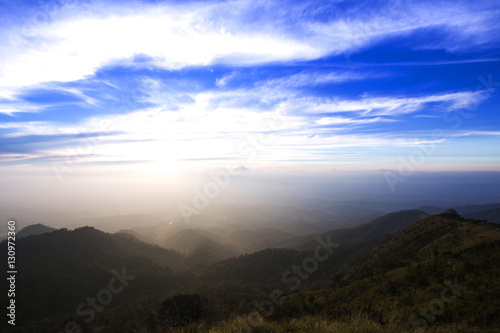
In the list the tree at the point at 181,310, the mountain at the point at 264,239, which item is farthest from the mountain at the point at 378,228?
the tree at the point at 181,310

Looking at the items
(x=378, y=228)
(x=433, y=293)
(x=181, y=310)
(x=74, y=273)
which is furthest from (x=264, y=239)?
(x=433, y=293)

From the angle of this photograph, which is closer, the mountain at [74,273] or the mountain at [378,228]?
the mountain at [74,273]

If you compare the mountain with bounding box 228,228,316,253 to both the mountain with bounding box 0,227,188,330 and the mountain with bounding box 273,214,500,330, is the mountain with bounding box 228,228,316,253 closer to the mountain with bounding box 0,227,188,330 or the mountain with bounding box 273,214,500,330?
the mountain with bounding box 0,227,188,330

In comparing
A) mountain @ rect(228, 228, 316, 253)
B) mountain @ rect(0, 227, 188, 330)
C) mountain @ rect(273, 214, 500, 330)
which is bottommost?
mountain @ rect(228, 228, 316, 253)

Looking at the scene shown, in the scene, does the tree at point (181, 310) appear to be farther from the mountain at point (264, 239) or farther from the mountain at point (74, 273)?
the mountain at point (264, 239)

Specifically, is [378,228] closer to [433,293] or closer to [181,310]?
[433,293]

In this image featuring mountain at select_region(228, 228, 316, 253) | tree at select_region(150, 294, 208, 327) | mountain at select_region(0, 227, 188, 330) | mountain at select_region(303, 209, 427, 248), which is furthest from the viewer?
mountain at select_region(228, 228, 316, 253)

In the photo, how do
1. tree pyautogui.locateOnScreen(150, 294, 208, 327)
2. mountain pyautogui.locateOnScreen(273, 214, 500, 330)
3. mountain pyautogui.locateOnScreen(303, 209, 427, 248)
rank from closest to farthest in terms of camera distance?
mountain pyautogui.locateOnScreen(273, 214, 500, 330) → tree pyautogui.locateOnScreen(150, 294, 208, 327) → mountain pyautogui.locateOnScreen(303, 209, 427, 248)

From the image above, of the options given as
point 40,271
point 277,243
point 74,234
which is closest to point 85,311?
point 40,271

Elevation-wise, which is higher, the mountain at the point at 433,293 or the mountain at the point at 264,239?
the mountain at the point at 433,293

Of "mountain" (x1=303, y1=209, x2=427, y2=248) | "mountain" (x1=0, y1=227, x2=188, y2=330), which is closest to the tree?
"mountain" (x1=0, y1=227, x2=188, y2=330)
